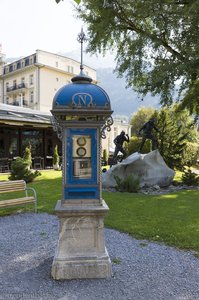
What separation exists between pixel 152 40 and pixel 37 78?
35852mm

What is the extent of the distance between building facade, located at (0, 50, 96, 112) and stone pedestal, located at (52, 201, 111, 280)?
146 ft

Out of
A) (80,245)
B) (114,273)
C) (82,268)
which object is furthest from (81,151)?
(114,273)

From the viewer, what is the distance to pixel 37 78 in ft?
161

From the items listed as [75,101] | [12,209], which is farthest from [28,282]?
[12,209]

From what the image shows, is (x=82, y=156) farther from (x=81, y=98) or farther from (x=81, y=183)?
(x=81, y=98)

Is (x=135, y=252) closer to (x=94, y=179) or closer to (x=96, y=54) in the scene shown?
(x=94, y=179)

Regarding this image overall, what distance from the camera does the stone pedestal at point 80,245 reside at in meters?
4.29

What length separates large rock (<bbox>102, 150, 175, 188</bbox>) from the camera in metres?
13.1

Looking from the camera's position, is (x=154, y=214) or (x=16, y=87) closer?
(x=154, y=214)

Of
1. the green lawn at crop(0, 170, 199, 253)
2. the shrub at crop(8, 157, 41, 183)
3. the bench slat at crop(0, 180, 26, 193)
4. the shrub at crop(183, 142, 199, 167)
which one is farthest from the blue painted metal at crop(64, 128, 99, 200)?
the shrub at crop(183, 142, 199, 167)

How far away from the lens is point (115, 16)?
1659 cm

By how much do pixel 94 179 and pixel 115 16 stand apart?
14.2 m

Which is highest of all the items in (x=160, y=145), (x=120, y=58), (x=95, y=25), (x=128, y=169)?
(x=95, y=25)

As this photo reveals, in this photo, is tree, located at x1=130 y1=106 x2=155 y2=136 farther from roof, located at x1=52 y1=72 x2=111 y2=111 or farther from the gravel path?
roof, located at x1=52 y1=72 x2=111 y2=111
